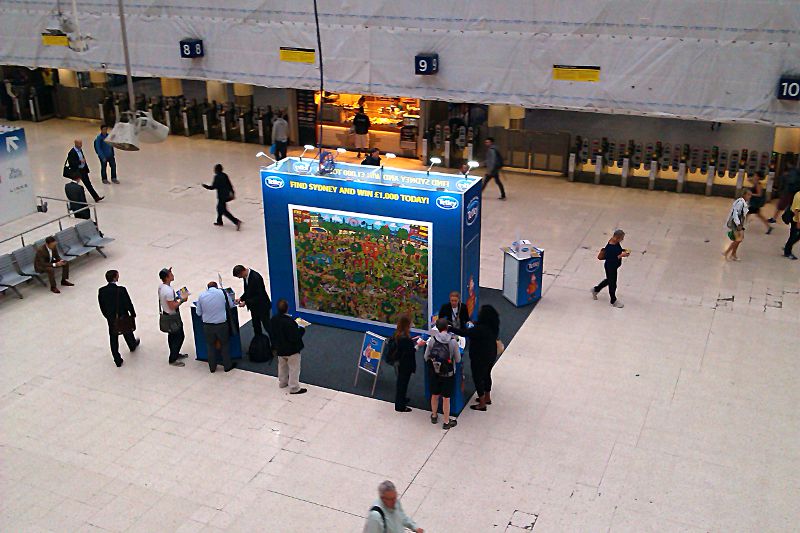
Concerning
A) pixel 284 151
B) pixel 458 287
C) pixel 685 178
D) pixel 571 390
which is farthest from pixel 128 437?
pixel 685 178

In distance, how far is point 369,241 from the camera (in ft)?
38.0

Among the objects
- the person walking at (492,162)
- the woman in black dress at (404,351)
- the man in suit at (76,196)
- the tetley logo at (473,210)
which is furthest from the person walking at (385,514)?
the person walking at (492,162)

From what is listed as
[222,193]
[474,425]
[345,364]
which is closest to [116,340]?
[345,364]

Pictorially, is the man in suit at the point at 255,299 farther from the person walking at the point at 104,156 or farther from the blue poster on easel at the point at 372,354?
the person walking at the point at 104,156

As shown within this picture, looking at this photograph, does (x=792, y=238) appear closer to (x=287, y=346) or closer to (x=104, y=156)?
(x=287, y=346)

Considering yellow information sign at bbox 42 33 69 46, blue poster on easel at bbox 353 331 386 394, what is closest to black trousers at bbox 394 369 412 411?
blue poster on easel at bbox 353 331 386 394

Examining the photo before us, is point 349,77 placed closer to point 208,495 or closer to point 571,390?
point 571,390

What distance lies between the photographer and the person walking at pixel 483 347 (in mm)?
9531

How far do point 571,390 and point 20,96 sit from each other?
21.5m

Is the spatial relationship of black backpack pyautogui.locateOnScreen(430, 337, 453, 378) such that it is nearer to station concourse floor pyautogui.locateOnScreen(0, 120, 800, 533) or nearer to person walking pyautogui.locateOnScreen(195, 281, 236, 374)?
station concourse floor pyautogui.locateOnScreen(0, 120, 800, 533)

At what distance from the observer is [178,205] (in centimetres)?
1764

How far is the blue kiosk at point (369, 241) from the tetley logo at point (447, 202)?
1 cm

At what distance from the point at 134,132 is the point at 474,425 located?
218 inches

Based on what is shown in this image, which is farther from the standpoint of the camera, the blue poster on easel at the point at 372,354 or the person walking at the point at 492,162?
the person walking at the point at 492,162
